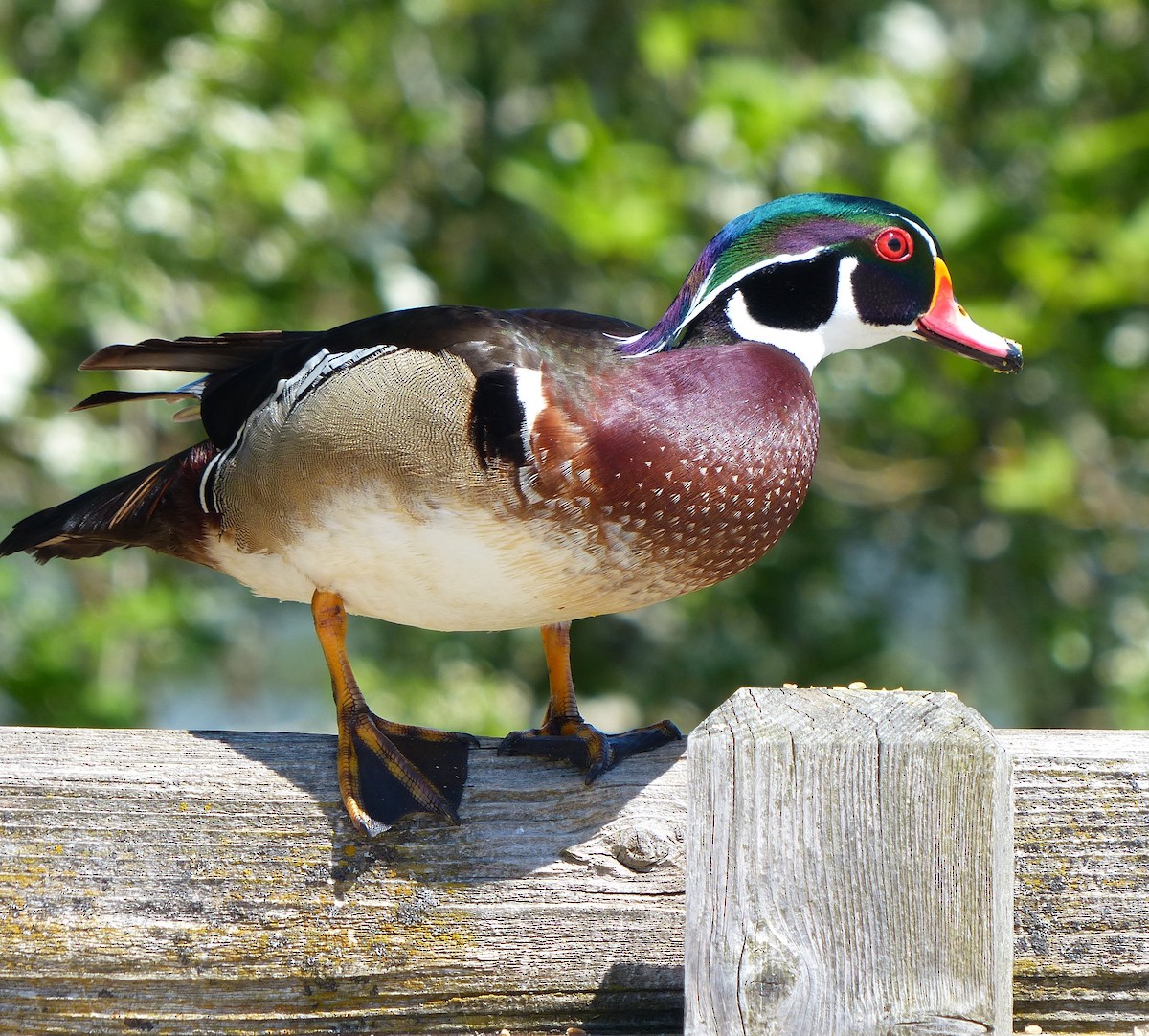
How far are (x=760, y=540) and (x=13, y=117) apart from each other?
85.3 inches

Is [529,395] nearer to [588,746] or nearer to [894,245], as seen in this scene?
[588,746]

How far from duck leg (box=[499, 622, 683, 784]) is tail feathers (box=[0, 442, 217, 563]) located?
531 mm

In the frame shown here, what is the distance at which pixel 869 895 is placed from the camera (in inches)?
46.6

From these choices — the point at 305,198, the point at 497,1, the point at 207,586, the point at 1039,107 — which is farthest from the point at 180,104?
the point at 1039,107

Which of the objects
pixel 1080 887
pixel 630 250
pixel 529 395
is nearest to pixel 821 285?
pixel 529 395

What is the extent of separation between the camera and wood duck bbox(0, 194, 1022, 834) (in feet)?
5.77

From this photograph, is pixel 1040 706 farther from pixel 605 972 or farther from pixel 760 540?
pixel 605 972

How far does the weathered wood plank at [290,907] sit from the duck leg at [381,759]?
0.08ft

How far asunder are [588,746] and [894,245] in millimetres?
753

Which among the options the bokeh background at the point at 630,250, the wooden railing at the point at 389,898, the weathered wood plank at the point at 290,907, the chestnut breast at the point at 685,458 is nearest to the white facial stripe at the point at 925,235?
the chestnut breast at the point at 685,458

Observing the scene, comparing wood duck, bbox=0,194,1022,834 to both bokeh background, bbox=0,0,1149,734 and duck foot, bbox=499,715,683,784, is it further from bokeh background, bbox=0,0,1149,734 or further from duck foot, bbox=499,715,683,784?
bokeh background, bbox=0,0,1149,734

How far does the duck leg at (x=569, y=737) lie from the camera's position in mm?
1746

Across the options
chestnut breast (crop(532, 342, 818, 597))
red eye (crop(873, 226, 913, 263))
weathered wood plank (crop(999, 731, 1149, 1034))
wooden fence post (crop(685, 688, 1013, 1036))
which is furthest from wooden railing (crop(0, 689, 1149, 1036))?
red eye (crop(873, 226, 913, 263))

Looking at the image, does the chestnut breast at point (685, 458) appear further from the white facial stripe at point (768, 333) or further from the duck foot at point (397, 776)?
the duck foot at point (397, 776)
